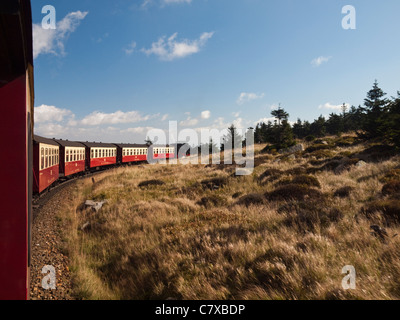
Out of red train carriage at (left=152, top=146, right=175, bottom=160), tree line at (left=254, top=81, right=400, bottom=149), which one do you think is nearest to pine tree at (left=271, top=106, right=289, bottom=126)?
tree line at (left=254, top=81, right=400, bottom=149)

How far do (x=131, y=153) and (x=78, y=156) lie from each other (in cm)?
1233

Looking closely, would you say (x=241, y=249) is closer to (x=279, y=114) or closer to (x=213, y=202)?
(x=213, y=202)

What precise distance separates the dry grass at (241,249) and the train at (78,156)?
134 inches

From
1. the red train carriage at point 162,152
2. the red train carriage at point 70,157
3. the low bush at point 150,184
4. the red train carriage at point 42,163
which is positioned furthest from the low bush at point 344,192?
the red train carriage at point 162,152

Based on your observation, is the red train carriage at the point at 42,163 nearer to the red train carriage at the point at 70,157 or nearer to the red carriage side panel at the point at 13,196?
the red train carriage at the point at 70,157

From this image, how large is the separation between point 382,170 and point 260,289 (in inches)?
470

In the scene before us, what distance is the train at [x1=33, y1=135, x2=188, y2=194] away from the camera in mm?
10508

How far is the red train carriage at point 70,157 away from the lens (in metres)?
15.7

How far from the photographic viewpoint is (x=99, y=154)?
76.3ft

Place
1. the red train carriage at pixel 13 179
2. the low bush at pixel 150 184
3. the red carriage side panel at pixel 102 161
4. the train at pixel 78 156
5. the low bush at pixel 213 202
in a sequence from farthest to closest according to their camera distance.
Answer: the red carriage side panel at pixel 102 161, the low bush at pixel 150 184, the train at pixel 78 156, the low bush at pixel 213 202, the red train carriage at pixel 13 179

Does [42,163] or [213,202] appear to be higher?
[42,163]

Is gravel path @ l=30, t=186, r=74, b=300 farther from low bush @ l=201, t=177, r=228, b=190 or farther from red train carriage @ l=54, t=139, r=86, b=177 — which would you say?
low bush @ l=201, t=177, r=228, b=190

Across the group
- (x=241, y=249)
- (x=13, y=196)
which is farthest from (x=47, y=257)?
(x=241, y=249)
